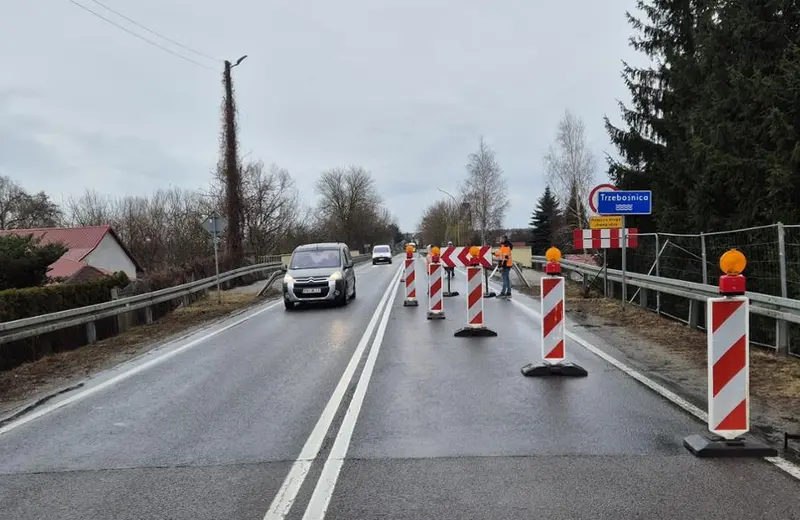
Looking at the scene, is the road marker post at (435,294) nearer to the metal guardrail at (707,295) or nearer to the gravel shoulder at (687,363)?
the gravel shoulder at (687,363)

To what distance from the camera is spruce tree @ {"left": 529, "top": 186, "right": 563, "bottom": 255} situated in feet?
206

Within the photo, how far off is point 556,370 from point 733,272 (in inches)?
115

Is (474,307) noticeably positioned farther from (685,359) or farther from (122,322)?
(122,322)

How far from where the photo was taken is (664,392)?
6.22 meters

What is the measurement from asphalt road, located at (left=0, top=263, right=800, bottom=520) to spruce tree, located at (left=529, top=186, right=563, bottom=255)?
55.8 meters

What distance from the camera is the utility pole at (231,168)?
29.0 metres

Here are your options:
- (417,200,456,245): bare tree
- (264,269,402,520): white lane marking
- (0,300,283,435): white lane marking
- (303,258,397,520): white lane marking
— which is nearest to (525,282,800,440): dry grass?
(303,258,397,520): white lane marking

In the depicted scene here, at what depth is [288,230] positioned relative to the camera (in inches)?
2245

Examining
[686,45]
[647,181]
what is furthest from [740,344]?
[686,45]

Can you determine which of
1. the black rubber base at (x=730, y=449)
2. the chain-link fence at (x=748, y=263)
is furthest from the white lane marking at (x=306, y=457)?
the chain-link fence at (x=748, y=263)

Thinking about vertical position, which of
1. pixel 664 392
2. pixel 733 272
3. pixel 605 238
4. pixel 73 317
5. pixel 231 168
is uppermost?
pixel 231 168

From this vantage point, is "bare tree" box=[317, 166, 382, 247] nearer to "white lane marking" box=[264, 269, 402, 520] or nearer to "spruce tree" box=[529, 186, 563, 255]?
"spruce tree" box=[529, 186, 563, 255]

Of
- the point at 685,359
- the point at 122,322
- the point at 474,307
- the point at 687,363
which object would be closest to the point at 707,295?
the point at 685,359

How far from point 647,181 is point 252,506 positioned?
725 inches
